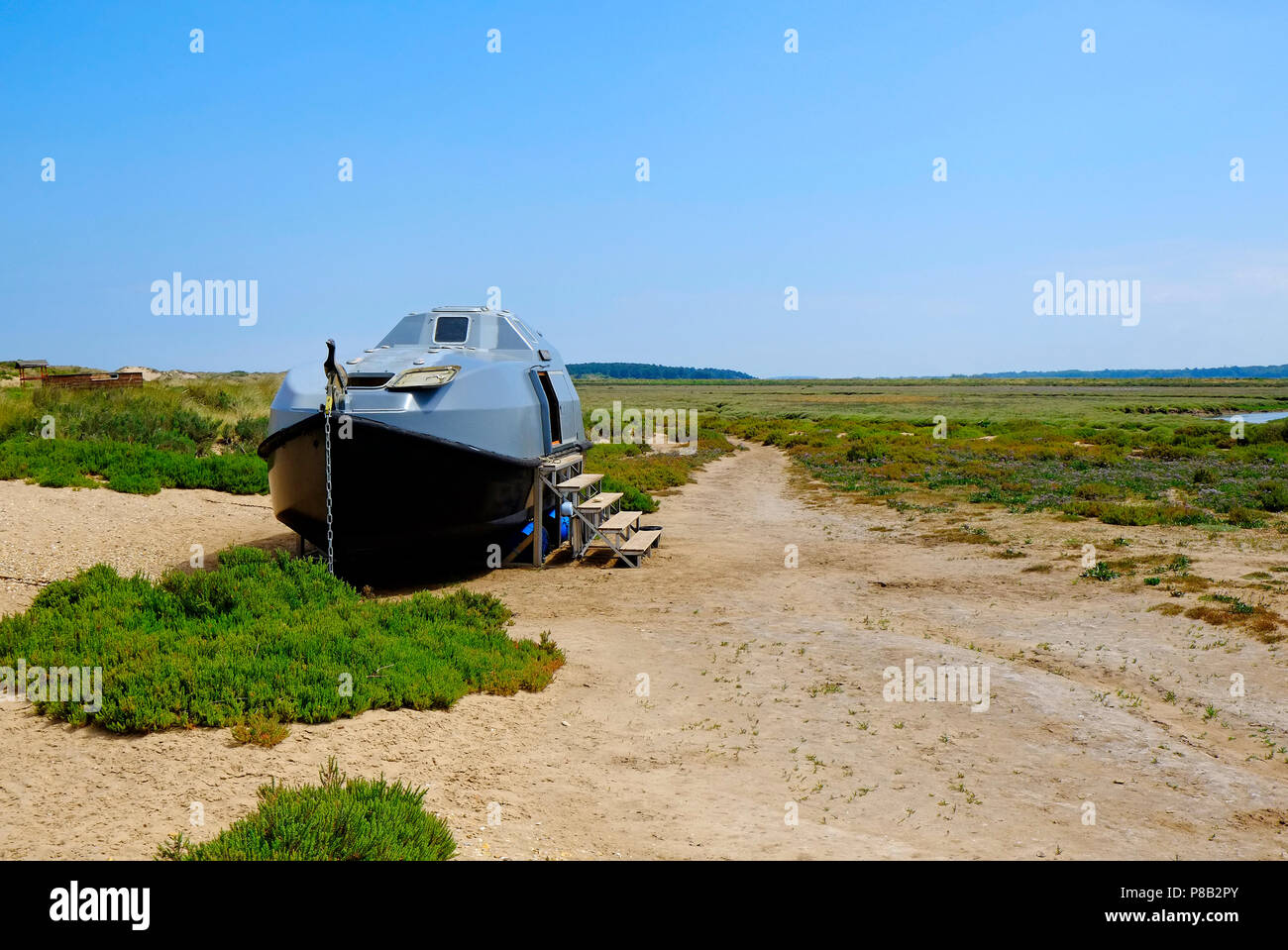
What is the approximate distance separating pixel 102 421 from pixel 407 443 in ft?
49.4

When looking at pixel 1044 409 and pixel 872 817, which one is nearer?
pixel 872 817

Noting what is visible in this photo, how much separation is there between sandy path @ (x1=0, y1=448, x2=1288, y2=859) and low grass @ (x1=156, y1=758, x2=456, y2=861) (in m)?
0.35

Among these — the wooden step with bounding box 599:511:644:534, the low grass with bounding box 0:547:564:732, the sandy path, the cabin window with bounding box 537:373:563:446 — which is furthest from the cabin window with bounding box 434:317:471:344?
the low grass with bounding box 0:547:564:732

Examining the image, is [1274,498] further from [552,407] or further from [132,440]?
[132,440]

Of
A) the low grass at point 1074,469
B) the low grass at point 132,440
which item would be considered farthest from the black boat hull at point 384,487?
the low grass at point 1074,469

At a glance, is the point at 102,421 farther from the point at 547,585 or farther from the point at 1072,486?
the point at 1072,486

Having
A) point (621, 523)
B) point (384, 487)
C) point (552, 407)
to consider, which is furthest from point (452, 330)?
point (621, 523)

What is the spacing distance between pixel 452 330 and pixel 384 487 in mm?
3611

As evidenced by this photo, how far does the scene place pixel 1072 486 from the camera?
79.5 feet

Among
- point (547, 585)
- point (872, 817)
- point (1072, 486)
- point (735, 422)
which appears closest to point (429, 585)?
point (547, 585)

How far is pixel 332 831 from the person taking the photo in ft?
16.0

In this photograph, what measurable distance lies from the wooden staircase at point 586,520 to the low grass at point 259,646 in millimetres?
4005
